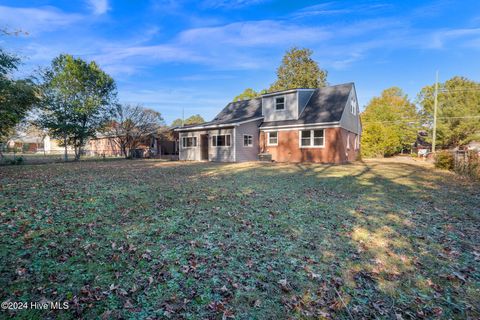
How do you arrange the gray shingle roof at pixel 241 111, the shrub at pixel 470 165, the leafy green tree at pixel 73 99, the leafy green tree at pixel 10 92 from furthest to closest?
the gray shingle roof at pixel 241 111
the leafy green tree at pixel 73 99
the leafy green tree at pixel 10 92
the shrub at pixel 470 165

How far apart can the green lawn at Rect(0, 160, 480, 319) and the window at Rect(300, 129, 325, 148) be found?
1174 centimetres

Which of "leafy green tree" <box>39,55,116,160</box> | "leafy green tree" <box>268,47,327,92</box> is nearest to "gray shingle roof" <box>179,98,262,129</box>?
"leafy green tree" <box>39,55,116,160</box>

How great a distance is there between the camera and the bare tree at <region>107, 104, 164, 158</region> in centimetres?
2597

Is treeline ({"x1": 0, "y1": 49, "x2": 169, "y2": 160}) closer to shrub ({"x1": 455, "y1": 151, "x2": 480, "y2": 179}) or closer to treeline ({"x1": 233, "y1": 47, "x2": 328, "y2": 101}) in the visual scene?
treeline ({"x1": 233, "y1": 47, "x2": 328, "y2": 101})

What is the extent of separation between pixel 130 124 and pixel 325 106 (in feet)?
68.2

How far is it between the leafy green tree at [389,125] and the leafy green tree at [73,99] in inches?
1186

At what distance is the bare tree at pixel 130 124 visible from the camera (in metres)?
26.0

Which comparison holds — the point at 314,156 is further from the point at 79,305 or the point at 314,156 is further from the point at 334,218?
the point at 79,305

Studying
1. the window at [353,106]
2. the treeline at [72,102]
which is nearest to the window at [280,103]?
the window at [353,106]

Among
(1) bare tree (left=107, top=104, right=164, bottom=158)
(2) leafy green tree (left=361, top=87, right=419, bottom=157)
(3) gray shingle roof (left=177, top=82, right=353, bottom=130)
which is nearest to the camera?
(3) gray shingle roof (left=177, top=82, right=353, bottom=130)

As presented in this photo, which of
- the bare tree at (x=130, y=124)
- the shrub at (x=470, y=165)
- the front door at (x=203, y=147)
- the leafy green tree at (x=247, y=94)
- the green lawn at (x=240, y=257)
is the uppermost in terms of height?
the leafy green tree at (x=247, y=94)

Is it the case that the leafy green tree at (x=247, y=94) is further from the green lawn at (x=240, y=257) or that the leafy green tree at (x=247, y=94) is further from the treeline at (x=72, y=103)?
the green lawn at (x=240, y=257)


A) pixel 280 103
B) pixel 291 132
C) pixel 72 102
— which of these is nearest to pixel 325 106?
pixel 291 132

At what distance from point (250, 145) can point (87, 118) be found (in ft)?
54.2
